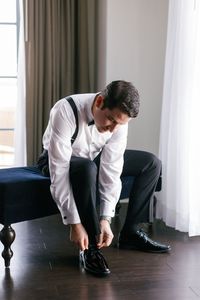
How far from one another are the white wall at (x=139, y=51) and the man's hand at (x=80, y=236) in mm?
1381

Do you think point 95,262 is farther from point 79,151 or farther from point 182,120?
point 182,120

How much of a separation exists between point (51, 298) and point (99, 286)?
224mm

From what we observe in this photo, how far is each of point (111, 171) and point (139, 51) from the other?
127 centimetres

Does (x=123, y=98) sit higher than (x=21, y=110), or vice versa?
(x=123, y=98)

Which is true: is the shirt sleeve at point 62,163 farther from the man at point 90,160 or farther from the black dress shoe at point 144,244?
the black dress shoe at point 144,244

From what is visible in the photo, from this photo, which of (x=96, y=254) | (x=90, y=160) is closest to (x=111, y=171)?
(x=90, y=160)

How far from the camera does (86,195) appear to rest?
2.06 metres

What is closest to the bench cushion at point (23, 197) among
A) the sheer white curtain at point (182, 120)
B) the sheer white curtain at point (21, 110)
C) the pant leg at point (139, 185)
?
the pant leg at point (139, 185)

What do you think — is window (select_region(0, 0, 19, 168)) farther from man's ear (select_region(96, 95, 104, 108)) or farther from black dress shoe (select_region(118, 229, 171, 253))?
man's ear (select_region(96, 95, 104, 108))

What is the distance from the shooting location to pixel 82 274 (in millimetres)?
2141

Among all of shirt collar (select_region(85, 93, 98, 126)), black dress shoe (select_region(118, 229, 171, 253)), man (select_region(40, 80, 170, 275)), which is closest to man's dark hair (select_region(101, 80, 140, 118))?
man (select_region(40, 80, 170, 275))

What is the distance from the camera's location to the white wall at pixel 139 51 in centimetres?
316

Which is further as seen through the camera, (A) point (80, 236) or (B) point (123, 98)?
(A) point (80, 236)

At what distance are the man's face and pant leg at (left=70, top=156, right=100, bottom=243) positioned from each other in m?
0.22
